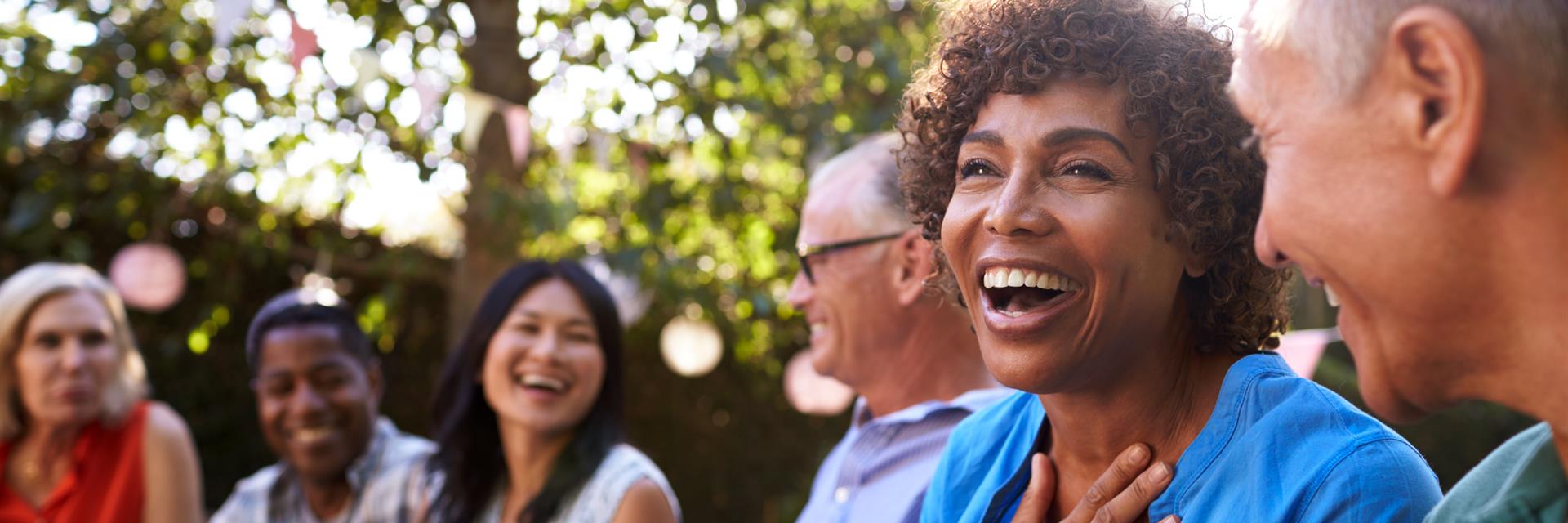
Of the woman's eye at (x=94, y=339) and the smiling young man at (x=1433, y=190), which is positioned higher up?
the smiling young man at (x=1433, y=190)

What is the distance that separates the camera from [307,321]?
399 cm

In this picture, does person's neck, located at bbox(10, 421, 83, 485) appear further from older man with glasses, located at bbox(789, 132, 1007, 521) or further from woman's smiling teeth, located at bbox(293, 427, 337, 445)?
older man with glasses, located at bbox(789, 132, 1007, 521)

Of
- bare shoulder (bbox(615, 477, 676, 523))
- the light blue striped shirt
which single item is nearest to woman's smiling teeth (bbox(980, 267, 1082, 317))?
the light blue striped shirt

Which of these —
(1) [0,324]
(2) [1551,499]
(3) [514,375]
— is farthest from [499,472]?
(2) [1551,499]

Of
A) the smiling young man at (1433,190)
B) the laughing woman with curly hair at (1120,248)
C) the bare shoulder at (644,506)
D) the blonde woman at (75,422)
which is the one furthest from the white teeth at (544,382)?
the smiling young man at (1433,190)

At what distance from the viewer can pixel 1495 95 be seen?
933 mm

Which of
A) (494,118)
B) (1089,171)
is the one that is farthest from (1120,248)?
(494,118)

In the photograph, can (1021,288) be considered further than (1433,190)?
Yes

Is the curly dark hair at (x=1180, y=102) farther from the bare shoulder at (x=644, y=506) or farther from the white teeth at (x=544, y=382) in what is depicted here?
the white teeth at (x=544, y=382)

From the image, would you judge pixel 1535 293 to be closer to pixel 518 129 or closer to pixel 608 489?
pixel 608 489

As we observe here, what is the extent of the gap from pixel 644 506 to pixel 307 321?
1.48 meters

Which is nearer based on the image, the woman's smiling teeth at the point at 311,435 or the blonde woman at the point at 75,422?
the woman's smiling teeth at the point at 311,435

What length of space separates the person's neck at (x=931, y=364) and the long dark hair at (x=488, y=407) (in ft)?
3.15

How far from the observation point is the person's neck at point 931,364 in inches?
107
